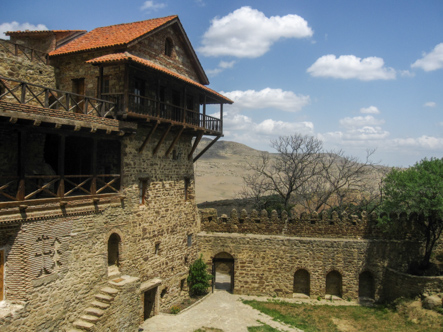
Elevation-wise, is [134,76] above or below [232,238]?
above

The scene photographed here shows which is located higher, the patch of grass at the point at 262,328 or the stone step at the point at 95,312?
the stone step at the point at 95,312

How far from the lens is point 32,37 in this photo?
20.6 meters

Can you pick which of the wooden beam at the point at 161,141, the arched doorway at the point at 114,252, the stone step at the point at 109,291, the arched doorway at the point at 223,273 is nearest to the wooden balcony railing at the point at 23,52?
the wooden beam at the point at 161,141

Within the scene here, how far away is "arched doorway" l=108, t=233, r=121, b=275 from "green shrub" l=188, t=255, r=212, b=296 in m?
6.20

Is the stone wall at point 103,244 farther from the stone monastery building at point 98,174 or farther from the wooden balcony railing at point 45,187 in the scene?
the wooden balcony railing at point 45,187

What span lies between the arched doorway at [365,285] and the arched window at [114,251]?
48.6ft

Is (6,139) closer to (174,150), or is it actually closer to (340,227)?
(174,150)

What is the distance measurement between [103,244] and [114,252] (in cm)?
143

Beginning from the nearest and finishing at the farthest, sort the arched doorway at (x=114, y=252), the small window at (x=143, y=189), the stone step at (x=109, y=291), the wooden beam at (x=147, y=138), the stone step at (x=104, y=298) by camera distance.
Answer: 1. the stone step at (x=104, y=298)
2. the stone step at (x=109, y=291)
3. the arched doorway at (x=114, y=252)
4. the wooden beam at (x=147, y=138)
5. the small window at (x=143, y=189)

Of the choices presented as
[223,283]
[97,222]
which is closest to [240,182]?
[223,283]

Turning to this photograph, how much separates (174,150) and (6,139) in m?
8.38

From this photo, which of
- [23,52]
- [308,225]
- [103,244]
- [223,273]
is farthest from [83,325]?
[223,273]

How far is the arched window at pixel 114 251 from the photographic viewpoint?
16172 millimetres

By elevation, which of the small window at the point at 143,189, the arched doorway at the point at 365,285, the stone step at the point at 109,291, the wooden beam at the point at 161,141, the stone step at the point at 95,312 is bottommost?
the arched doorway at the point at 365,285
